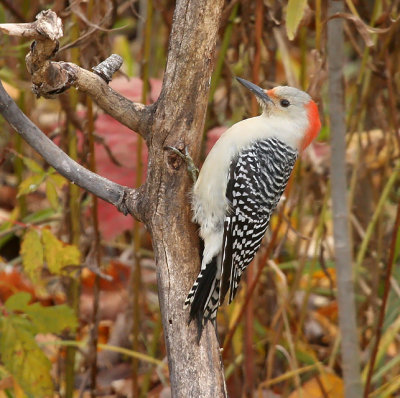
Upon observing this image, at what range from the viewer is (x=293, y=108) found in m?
3.34

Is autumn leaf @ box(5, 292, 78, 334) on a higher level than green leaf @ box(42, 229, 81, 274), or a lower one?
lower

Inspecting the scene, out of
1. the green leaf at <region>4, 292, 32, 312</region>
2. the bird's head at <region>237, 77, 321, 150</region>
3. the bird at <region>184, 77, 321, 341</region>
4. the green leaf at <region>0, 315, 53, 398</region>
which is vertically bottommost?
the green leaf at <region>0, 315, 53, 398</region>

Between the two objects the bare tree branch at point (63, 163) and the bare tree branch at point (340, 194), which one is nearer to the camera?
the bare tree branch at point (63, 163)

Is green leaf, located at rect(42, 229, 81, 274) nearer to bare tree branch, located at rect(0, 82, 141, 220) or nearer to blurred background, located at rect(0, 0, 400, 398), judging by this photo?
blurred background, located at rect(0, 0, 400, 398)

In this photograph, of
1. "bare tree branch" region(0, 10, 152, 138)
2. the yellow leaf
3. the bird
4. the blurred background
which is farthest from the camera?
the yellow leaf

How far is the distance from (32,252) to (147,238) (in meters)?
2.23

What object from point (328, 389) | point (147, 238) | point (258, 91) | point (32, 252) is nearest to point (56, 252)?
point (32, 252)

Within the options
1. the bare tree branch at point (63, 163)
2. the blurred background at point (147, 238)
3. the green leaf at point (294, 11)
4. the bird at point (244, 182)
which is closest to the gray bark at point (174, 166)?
the bare tree branch at point (63, 163)

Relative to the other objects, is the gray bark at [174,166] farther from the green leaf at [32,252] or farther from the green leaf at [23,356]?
the green leaf at [23,356]

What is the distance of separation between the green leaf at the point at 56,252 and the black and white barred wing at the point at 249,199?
0.66 meters

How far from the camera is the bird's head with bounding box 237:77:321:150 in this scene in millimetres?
3279

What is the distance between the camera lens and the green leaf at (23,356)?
113 inches

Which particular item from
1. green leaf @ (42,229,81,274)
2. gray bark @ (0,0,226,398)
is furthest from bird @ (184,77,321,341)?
green leaf @ (42,229,81,274)

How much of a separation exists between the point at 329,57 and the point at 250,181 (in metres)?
0.68
